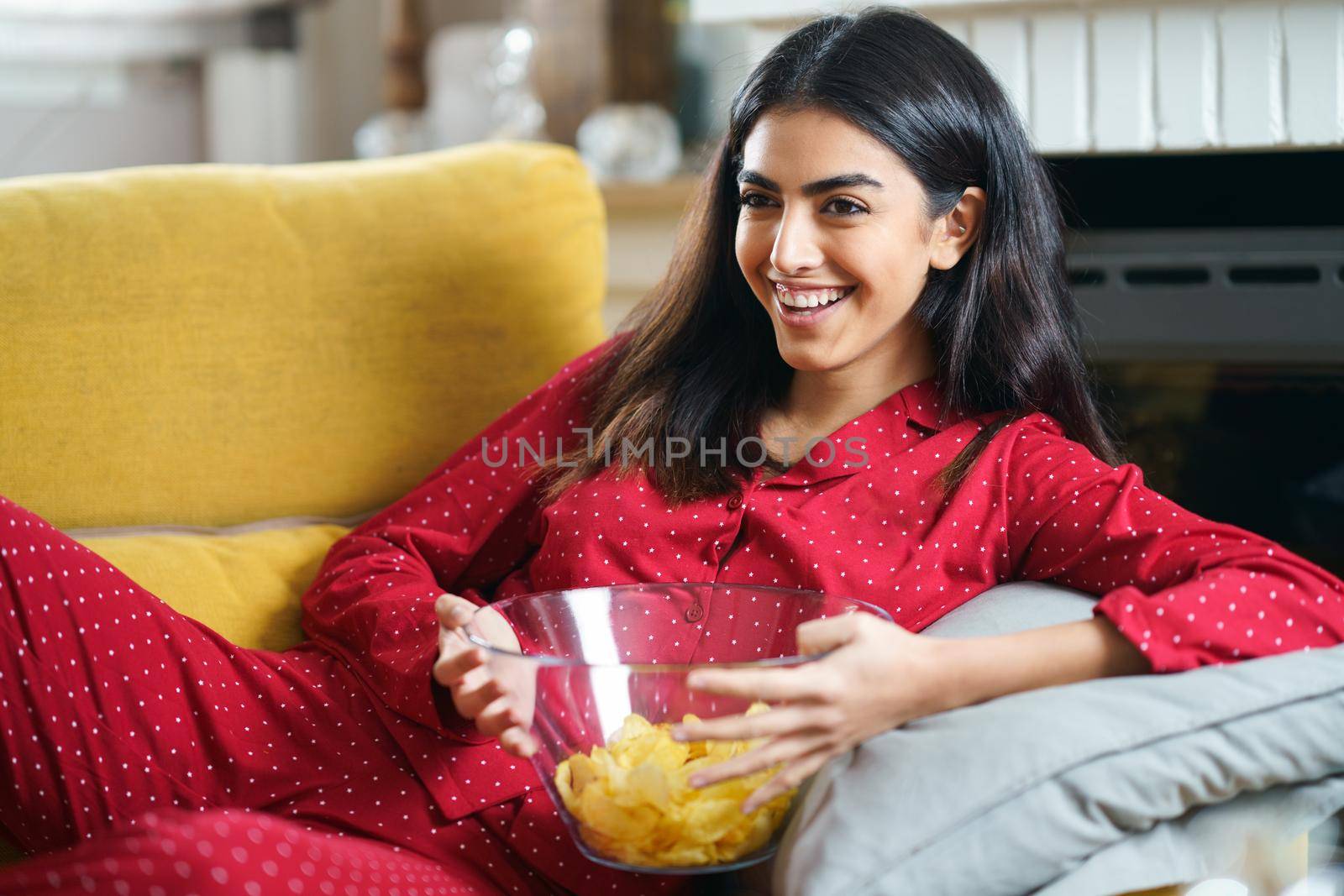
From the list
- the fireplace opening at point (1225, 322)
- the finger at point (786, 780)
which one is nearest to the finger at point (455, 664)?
the finger at point (786, 780)

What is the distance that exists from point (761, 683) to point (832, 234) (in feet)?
1.49

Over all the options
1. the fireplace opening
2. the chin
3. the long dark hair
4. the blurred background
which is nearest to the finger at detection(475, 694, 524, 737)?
the long dark hair

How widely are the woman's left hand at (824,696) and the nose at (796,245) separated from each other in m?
0.36

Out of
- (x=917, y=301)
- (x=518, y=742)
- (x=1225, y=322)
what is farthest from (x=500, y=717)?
(x=1225, y=322)

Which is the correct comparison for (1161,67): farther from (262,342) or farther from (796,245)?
(262,342)

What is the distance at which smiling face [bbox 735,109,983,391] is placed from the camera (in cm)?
111

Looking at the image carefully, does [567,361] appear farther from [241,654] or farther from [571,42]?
[571,42]

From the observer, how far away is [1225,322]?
1612 mm

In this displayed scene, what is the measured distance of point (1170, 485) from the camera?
176 centimetres

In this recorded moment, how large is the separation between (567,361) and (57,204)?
1.79 ft

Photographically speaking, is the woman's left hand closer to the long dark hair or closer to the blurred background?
the long dark hair

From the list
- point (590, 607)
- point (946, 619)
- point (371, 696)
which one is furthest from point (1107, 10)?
point (371, 696)

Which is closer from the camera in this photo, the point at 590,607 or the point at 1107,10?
the point at 590,607

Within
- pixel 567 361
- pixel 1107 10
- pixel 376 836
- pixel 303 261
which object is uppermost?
pixel 1107 10
